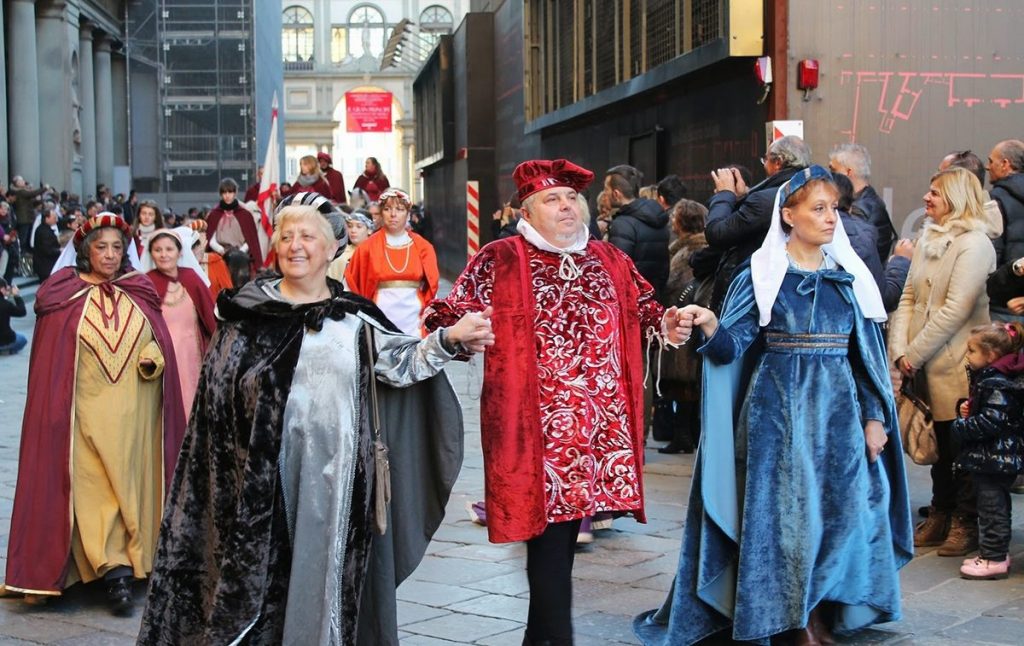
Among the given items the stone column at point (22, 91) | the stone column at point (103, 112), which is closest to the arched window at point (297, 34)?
the stone column at point (103, 112)

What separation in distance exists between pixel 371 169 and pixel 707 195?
775 centimetres

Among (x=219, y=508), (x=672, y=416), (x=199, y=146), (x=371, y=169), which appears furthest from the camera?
(x=199, y=146)

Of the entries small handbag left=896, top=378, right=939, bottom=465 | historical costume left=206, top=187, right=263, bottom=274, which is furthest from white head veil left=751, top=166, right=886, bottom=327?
historical costume left=206, top=187, right=263, bottom=274

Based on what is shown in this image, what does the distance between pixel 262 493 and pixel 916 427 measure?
144 inches

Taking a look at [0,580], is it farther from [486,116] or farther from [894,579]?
[486,116]

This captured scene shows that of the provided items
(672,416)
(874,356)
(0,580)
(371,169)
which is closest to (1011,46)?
(672,416)

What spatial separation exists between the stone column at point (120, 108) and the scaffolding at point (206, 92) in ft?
11.0

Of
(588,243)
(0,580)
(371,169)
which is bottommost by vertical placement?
(0,580)

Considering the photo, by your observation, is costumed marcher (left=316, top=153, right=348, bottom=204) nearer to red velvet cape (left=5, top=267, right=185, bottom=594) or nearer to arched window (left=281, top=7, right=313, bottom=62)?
red velvet cape (left=5, top=267, right=185, bottom=594)

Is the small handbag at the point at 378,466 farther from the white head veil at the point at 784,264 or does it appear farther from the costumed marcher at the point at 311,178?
the costumed marcher at the point at 311,178

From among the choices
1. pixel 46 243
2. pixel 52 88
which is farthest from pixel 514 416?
pixel 52 88

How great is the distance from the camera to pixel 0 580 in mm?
6750

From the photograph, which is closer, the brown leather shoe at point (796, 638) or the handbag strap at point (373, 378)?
the handbag strap at point (373, 378)

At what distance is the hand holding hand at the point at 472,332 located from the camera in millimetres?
4480
